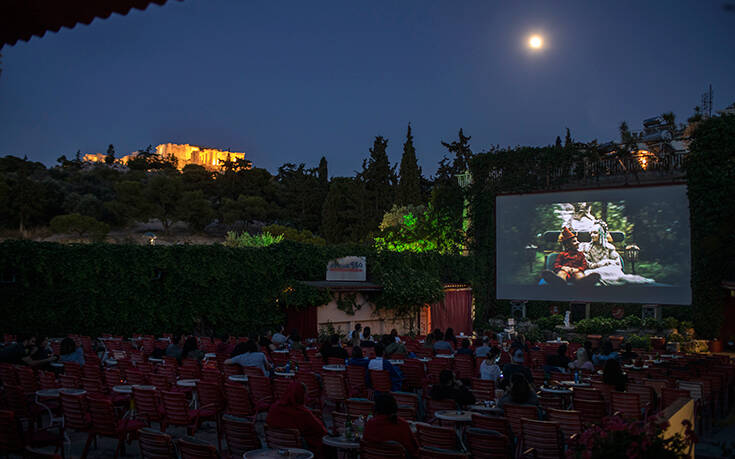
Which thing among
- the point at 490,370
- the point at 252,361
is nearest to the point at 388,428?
the point at 490,370

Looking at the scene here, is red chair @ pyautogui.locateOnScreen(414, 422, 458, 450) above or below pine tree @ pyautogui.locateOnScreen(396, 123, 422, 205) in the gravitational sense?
below

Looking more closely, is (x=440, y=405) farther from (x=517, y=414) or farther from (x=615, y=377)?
(x=615, y=377)

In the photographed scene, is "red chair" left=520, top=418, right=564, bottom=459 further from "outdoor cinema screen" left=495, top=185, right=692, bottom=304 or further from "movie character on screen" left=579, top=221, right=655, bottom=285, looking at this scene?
"movie character on screen" left=579, top=221, right=655, bottom=285

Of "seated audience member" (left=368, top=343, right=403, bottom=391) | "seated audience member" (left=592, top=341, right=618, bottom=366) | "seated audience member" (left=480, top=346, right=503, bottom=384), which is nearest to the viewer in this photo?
"seated audience member" (left=480, top=346, right=503, bottom=384)

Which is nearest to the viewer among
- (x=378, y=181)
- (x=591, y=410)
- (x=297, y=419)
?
(x=297, y=419)

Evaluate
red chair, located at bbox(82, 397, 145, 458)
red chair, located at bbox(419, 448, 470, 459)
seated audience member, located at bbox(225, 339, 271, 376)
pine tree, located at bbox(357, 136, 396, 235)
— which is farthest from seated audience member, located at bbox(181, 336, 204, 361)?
pine tree, located at bbox(357, 136, 396, 235)

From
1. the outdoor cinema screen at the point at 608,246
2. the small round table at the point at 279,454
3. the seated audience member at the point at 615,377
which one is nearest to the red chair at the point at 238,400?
the small round table at the point at 279,454

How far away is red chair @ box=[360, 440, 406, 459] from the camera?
5.03 m

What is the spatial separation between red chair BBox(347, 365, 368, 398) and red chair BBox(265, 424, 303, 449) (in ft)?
14.3

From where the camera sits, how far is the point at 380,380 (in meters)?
9.62

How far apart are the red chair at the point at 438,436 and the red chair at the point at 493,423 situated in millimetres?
877

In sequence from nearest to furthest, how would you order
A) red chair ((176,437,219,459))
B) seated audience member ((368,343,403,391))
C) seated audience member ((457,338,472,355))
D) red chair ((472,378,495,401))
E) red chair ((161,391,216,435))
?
red chair ((176,437,219,459)), red chair ((161,391,216,435)), red chair ((472,378,495,401)), seated audience member ((368,343,403,391)), seated audience member ((457,338,472,355))

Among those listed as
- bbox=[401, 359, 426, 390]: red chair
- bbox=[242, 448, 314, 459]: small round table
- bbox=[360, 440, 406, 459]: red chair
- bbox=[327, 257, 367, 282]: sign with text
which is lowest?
bbox=[401, 359, 426, 390]: red chair

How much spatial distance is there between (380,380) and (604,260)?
1974 cm
